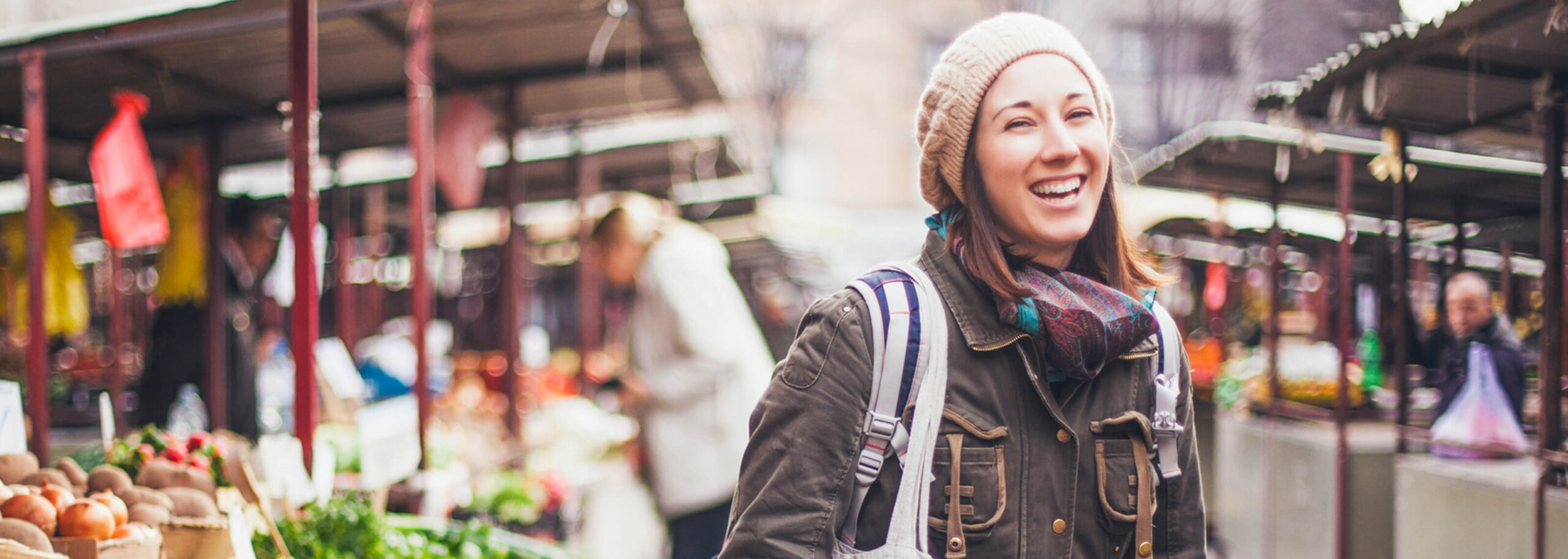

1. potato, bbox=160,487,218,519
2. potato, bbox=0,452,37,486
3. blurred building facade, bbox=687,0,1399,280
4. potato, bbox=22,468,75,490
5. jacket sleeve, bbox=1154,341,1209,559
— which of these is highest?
blurred building facade, bbox=687,0,1399,280

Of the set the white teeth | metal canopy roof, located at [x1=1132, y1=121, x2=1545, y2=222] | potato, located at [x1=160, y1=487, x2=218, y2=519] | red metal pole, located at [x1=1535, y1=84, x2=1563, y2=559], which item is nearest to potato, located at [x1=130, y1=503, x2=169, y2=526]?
potato, located at [x1=160, y1=487, x2=218, y2=519]

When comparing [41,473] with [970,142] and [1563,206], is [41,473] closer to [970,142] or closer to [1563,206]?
[970,142]

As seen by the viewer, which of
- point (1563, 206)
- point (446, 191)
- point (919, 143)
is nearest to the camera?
point (919, 143)

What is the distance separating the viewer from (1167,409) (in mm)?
1647

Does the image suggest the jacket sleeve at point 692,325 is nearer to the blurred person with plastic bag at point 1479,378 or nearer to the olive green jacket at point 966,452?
the olive green jacket at point 966,452

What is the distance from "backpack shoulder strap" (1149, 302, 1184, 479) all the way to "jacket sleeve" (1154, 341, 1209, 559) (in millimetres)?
21

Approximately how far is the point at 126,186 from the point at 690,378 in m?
2.23

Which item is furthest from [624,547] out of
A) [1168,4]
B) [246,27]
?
[1168,4]

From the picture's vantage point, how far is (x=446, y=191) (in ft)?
19.3

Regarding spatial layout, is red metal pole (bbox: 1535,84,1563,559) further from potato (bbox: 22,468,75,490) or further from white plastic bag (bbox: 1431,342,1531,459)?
potato (bbox: 22,468,75,490)

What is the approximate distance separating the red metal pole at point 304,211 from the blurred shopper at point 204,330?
3034mm

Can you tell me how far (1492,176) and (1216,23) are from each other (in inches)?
720

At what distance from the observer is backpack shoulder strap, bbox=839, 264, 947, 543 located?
4.91 feet

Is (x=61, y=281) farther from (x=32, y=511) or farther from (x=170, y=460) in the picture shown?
(x=32, y=511)
